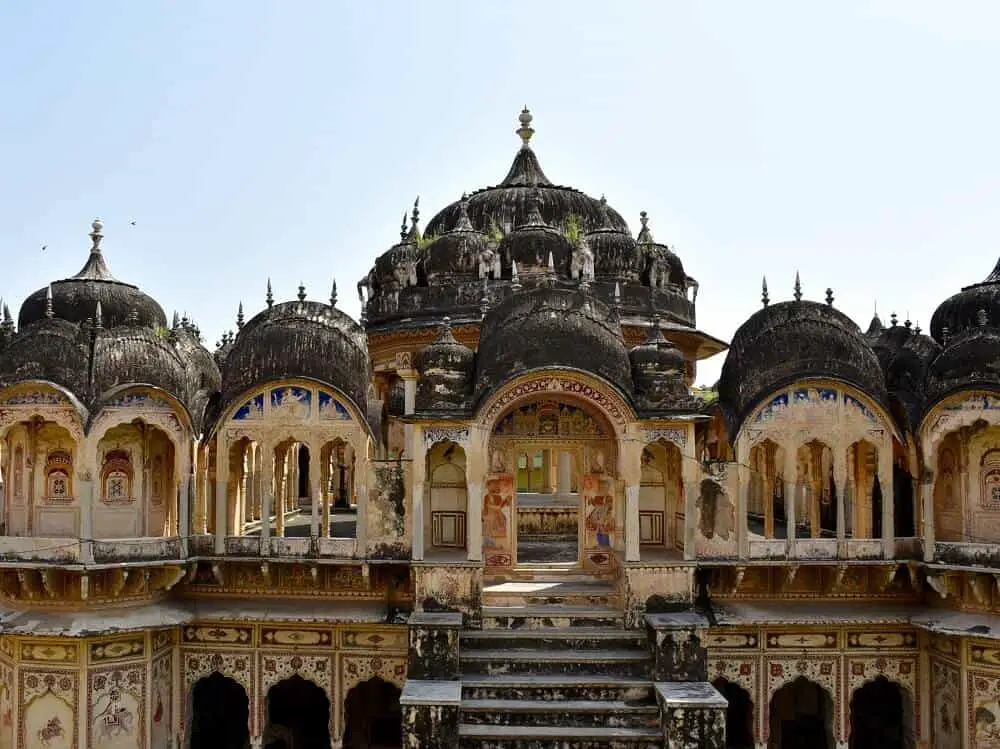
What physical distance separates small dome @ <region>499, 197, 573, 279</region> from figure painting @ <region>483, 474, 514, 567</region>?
507 centimetres

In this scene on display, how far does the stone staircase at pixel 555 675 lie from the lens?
10406mm

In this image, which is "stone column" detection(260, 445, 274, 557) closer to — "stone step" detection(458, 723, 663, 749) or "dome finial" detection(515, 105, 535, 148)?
"stone step" detection(458, 723, 663, 749)

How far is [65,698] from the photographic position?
11789mm

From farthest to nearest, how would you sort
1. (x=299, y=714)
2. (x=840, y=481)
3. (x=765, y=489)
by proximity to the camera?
(x=765, y=489) → (x=299, y=714) → (x=840, y=481)

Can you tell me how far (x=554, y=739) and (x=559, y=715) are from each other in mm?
348

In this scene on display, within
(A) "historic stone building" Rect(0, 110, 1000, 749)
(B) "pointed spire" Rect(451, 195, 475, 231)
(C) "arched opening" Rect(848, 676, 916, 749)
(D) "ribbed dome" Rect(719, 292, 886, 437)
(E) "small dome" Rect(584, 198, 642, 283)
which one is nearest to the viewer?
(A) "historic stone building" Rect(0, 110, 1000, 749)

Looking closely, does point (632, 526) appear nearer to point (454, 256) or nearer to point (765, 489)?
point (765, 489)

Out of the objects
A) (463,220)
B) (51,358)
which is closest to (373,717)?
(51,358)

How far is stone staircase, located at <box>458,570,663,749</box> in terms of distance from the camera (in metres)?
10.4

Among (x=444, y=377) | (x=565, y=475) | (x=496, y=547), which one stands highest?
(x=444, y=377)

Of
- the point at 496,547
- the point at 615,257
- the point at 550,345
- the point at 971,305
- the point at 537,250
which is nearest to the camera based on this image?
the point at 550,345

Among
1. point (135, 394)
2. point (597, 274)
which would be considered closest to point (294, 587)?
point (135, 394)

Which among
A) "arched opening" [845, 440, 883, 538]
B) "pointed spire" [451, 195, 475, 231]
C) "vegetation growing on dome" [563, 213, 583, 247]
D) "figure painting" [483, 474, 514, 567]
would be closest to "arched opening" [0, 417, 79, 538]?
"figure painting" [483, 474, 514, 567]

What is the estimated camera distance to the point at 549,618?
11867 millimetres
